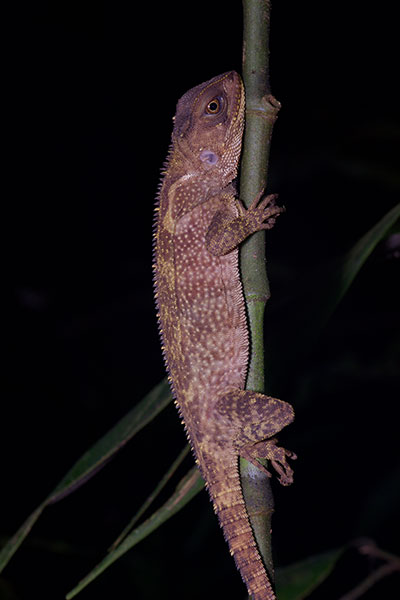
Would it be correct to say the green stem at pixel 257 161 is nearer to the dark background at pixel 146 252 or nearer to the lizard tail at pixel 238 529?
the lizard tail at pixel 238 529

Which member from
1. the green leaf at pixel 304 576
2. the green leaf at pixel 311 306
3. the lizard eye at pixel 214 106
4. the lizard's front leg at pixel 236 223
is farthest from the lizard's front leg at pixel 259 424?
the lizard eye at pixel 214 106

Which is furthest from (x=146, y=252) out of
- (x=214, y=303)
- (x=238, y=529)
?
(x=238, y=529)

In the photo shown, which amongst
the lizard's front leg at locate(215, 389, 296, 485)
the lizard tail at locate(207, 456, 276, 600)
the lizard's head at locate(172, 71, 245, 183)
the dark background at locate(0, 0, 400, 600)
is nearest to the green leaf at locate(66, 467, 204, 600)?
the lizard tail at locate(207, 456, 276, 600)

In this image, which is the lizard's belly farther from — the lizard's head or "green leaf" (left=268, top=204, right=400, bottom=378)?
the lizard's head

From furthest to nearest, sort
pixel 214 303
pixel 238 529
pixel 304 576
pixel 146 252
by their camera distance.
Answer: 1. pixel 146 252
2. pixel 304 576
3. pixel 214 303
4. pixel 238 529

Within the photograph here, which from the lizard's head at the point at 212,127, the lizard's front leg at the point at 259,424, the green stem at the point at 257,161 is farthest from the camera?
the lizard's head at the point at 212,127

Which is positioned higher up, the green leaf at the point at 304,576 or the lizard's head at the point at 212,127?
the lizard's head at the point at 212,127

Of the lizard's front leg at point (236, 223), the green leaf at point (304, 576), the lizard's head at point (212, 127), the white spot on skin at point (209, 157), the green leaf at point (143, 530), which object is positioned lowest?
the green leaf at point (304, 576)

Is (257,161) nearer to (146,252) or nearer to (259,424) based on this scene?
(259,424)
